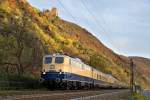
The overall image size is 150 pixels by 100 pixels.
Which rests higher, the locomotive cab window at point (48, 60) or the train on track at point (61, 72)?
the locomotive cab window at point (48, 60)

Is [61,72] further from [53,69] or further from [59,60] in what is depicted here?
[59,60]

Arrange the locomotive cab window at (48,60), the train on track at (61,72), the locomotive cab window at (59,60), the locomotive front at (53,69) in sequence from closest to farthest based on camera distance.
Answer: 1. the locomotive front at (53,69)
2. the train on track at (61,72)
3. the locomotive cab window at (59,60)
4. the locomotive cab window at (48,60)

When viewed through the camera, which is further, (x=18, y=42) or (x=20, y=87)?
(x=18, y=42)

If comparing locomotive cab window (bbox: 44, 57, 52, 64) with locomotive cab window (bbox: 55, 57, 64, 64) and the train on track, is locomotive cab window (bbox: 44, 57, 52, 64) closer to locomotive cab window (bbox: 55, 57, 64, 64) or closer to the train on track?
the train on track

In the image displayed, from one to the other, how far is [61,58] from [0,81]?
948 centimetres

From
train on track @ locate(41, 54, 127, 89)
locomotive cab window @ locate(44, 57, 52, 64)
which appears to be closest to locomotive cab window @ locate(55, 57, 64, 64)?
train on track @ locate(41, 54, 127, 89)

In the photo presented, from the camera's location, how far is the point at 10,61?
48125mm

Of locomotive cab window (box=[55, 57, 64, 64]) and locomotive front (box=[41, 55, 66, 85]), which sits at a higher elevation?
locomotive cab window (box=[55, 57, 64, 64])

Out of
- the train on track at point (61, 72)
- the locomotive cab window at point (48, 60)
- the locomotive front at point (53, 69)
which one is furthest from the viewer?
the locomotive cab window at point (48, 60)

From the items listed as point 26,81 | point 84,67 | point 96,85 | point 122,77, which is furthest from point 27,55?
point 122,77

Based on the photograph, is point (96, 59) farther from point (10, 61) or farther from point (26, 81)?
point (26, 81)

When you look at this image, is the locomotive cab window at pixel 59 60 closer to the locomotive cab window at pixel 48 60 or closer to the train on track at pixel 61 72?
the train on track at pixel 61 72

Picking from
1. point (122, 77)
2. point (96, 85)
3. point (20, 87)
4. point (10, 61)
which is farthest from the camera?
point (122, 77)

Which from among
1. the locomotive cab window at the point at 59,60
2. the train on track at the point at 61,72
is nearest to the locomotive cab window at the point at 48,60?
the train on track at the point at 61,72
